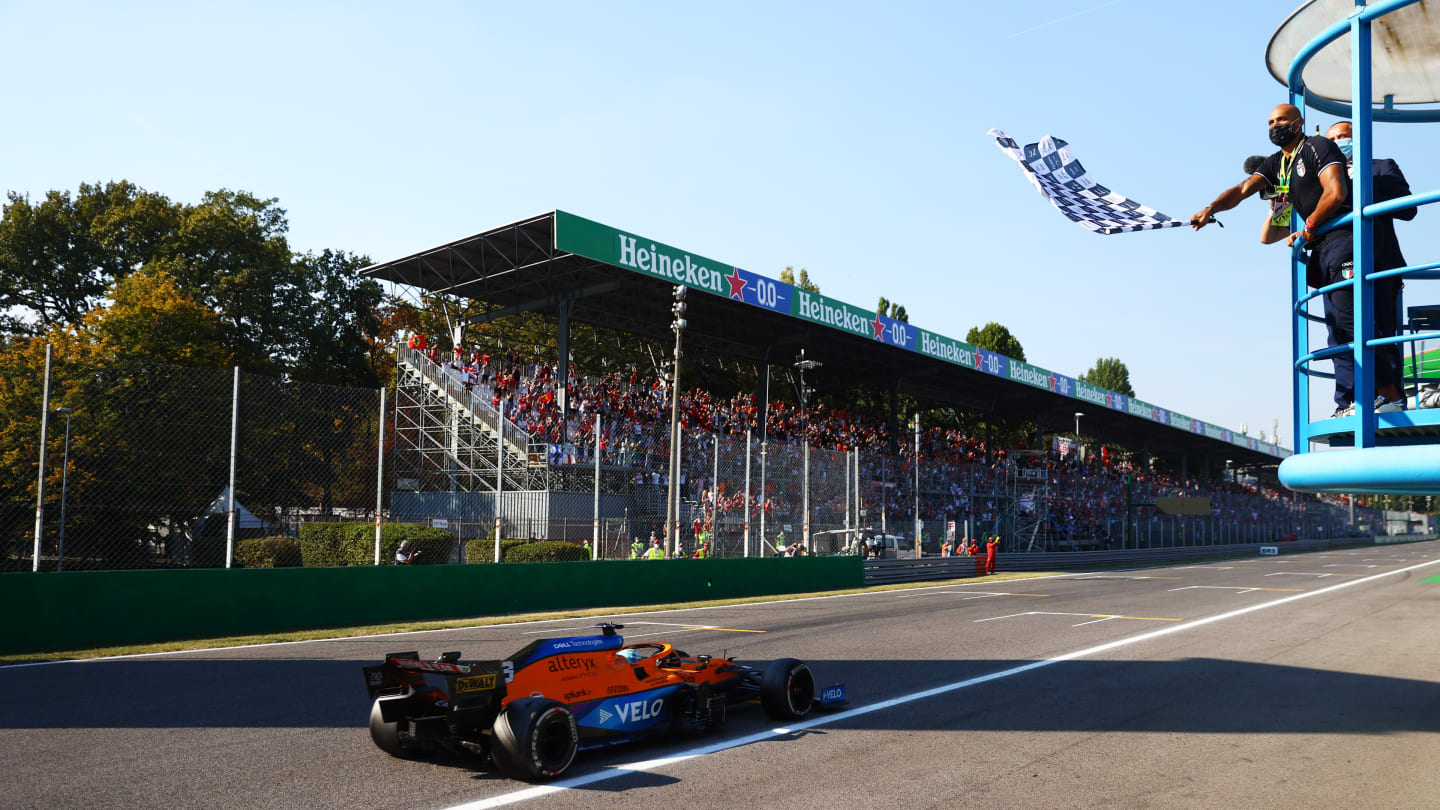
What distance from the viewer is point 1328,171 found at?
5.01 meters

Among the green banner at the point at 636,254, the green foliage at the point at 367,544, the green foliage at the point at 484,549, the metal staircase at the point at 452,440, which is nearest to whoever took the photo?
the green foliage at the point at 367,544

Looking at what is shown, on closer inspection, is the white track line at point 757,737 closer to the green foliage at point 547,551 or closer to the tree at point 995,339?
the green foliage at point 547,551

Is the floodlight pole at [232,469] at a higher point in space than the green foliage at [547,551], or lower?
higher

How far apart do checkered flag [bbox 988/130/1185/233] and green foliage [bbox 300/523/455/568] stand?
617 inches

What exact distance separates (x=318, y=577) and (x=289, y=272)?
31.3m

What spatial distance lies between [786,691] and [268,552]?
510 inches

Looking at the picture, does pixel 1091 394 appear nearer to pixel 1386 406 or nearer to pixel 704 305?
pixel 704 305

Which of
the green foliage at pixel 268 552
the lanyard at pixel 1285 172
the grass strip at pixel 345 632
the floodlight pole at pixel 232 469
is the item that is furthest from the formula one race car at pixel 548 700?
the green foliage at pixel 268 552

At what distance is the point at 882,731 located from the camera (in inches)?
283

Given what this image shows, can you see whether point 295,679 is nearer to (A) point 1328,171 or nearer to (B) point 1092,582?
(A) point 1328,171

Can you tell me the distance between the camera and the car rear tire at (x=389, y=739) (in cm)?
625

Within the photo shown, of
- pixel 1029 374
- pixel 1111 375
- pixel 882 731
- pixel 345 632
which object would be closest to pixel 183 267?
pixel 345 632

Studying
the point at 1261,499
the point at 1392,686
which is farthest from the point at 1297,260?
the point at 1261,499

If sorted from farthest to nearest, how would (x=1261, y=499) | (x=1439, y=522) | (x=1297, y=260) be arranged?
(x=1439, y=522)
(x=1261, y=499)
(x=1297, y=260)
